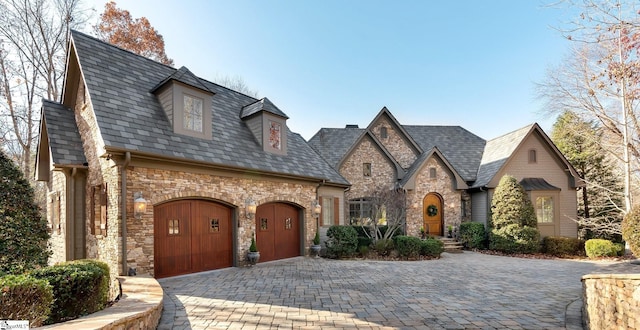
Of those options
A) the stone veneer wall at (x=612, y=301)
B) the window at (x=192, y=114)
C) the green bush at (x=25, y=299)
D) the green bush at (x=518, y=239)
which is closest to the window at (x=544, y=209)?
the green bush at (x=518, y=239)

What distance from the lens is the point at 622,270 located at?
34.5 ft

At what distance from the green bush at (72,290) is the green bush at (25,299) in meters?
0.32

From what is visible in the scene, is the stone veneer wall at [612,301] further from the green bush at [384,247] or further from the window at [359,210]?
the window at [359,210]

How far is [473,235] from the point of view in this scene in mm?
16203

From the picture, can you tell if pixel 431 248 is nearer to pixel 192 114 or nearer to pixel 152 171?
pixel 192 114

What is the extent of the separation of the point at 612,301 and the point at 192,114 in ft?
34.6

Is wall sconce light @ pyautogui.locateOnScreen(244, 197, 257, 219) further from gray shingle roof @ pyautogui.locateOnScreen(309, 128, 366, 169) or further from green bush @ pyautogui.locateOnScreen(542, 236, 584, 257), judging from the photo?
green bush @ pyautogui.locateOnScreen(542, 236, 584, 257)

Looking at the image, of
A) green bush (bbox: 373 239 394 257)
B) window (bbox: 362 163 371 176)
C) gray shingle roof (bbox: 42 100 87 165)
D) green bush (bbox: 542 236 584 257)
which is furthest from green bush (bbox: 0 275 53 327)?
green bush (bbox: 542 236 584 257)

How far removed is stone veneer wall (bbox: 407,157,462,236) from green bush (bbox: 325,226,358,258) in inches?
191

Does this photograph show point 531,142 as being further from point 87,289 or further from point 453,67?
point 87,289

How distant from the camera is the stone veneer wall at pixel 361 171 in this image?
17.8 metres

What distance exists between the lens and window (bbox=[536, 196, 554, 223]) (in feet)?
53.0

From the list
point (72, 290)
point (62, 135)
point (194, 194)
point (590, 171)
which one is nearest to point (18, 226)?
point (72, 290)

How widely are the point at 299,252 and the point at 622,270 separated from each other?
11.3 metres
